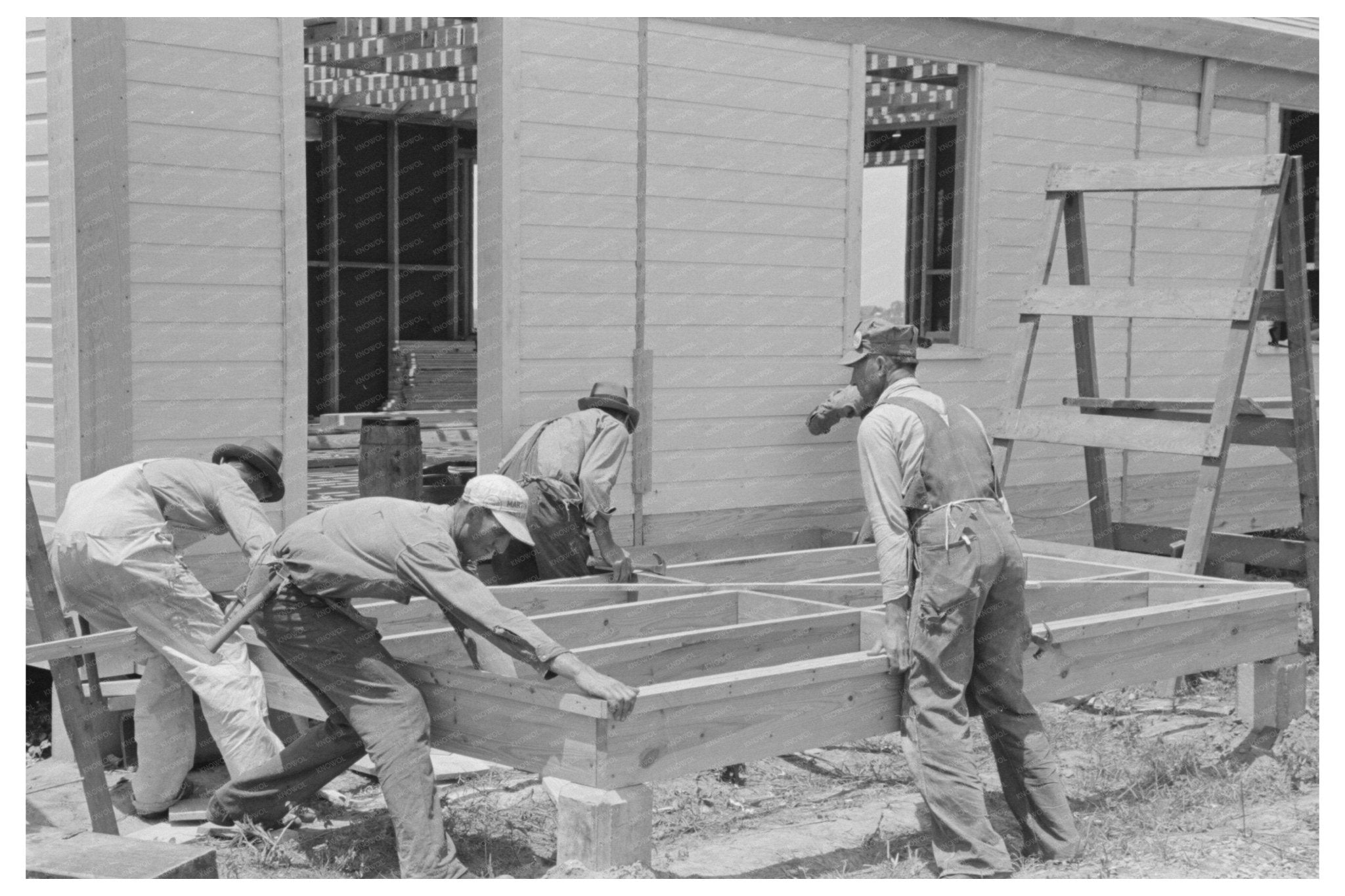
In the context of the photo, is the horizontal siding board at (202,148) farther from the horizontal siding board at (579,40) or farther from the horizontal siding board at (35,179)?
the horizontal siding board at (579,40)

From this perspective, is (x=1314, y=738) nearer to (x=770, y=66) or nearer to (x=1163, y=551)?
(x=1163, y=551)

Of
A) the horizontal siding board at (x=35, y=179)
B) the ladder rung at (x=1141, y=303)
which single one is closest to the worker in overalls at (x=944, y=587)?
the ladder rung at (x=1141, y=303)

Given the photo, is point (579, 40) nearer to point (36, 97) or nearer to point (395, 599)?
point (36, 97)

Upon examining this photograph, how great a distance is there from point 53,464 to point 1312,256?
1421 centimetres

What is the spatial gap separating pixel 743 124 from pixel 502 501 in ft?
15.7

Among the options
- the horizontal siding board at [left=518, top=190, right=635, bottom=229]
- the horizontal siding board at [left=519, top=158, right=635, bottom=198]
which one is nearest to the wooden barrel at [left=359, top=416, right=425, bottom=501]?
the horizontal siding board at [left=518, top=190, right=635, bottom=229]

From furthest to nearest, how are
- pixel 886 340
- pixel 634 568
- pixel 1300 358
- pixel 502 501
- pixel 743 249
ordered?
pixel 743 249
pixel 1300 358
pixel 634 568
pixel 886 340
pixel 502 501

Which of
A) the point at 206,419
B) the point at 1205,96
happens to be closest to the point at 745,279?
the point at 206,419

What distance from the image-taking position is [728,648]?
22.0ft

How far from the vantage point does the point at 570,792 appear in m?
5.30

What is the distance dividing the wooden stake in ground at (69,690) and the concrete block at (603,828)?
203 centimetres

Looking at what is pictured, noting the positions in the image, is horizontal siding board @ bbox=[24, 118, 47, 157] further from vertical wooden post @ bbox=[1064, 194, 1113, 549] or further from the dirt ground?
vertical wooden post @ bbox=[1064, 194, 1113, 549]

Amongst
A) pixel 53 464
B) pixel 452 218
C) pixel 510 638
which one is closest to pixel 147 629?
pixel 53 464

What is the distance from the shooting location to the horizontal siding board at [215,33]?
7.29 m
